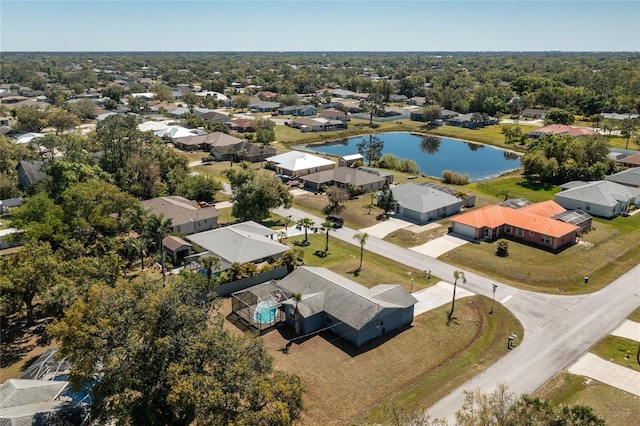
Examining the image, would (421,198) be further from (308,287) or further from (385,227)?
(308,287)

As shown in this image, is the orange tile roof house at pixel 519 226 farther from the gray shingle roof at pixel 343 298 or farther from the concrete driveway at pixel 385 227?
the gray shingle roof at pixel 343 298

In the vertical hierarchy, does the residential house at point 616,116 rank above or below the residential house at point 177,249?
above

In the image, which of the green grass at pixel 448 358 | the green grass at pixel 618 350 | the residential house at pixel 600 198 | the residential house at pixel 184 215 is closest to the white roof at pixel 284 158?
the residential house at pixel 184 215

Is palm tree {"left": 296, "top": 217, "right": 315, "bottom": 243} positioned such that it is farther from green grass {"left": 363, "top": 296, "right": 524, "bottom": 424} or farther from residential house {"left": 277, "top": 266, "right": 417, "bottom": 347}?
green grass {"left": 363, "top": 296, "right": 524, "bottom": 424}

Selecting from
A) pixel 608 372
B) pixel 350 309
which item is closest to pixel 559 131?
pixel 608 372

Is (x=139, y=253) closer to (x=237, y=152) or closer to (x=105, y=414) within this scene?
(x=105, y=414)

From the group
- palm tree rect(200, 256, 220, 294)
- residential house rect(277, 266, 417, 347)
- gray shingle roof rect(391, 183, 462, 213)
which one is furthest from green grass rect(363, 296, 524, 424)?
gray shingle roof rect(391, 183, 462, 213)
